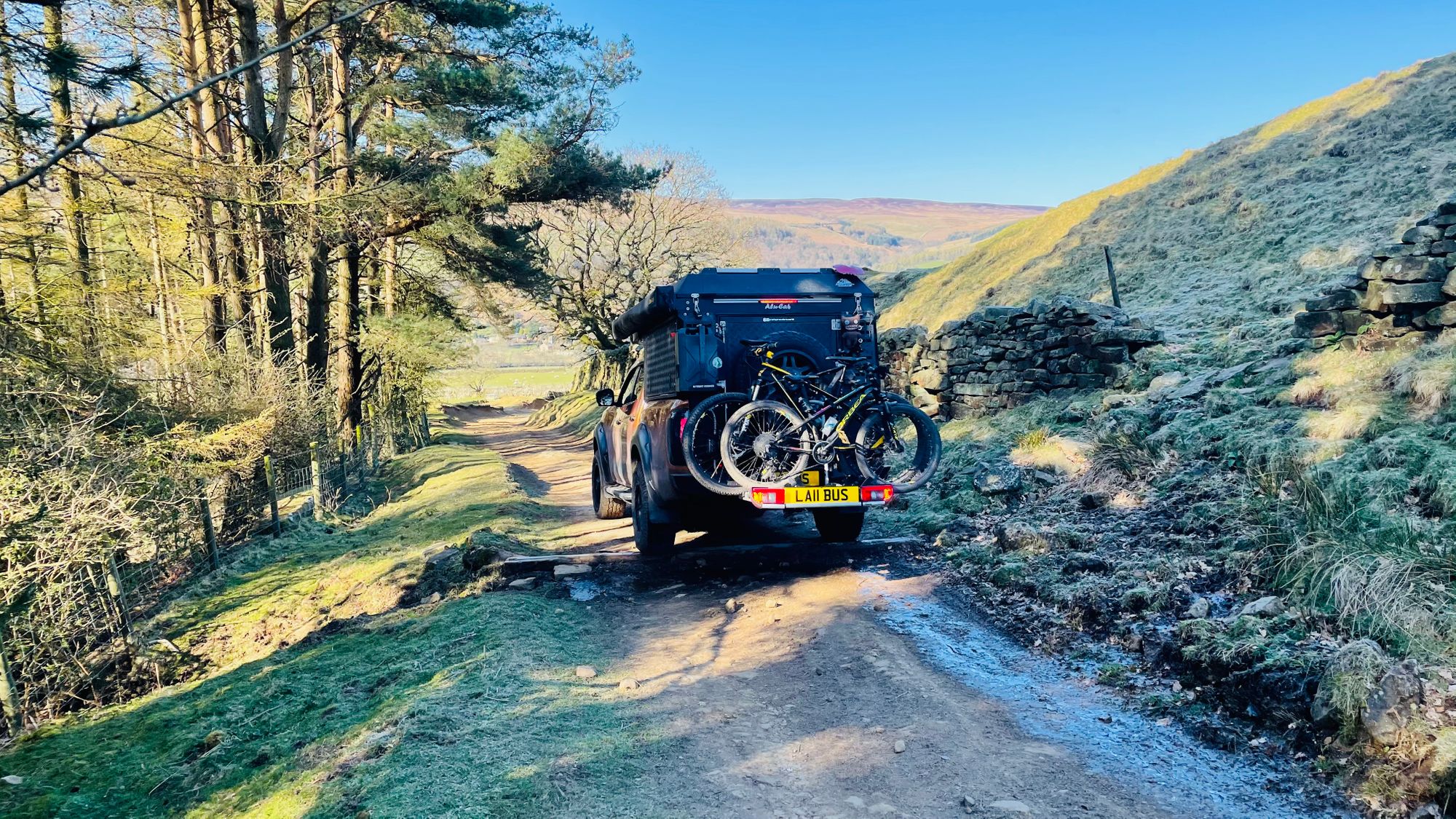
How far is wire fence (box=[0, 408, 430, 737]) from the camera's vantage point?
601cm

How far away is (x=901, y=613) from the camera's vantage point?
646 centimetres

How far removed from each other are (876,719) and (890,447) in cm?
329

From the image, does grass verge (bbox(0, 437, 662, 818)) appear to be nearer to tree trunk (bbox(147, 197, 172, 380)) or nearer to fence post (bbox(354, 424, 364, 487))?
tree trunk (bbox(147, 197, 172, 380))

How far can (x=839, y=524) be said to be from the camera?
8.61m

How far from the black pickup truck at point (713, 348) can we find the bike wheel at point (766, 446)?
1.47ft

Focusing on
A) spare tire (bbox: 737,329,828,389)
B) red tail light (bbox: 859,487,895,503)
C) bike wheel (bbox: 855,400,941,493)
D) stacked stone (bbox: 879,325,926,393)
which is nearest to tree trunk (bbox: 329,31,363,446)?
spare tire (bbox: 737,329,828,389)

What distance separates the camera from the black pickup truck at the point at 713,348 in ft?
25.6

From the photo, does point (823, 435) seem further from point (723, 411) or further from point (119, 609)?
point (119, 609)

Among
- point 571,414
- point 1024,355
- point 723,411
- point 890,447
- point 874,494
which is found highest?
point 1024,355

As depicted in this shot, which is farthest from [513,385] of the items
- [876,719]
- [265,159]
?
[876,719]

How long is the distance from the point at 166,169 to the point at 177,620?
4.60 meters

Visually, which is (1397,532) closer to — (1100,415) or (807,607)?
(807,607)

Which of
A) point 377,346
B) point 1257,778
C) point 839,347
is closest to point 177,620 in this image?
point 839,347

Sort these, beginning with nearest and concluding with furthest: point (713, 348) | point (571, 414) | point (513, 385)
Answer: point (713, 348), point (571, 414), point (513, 385)
